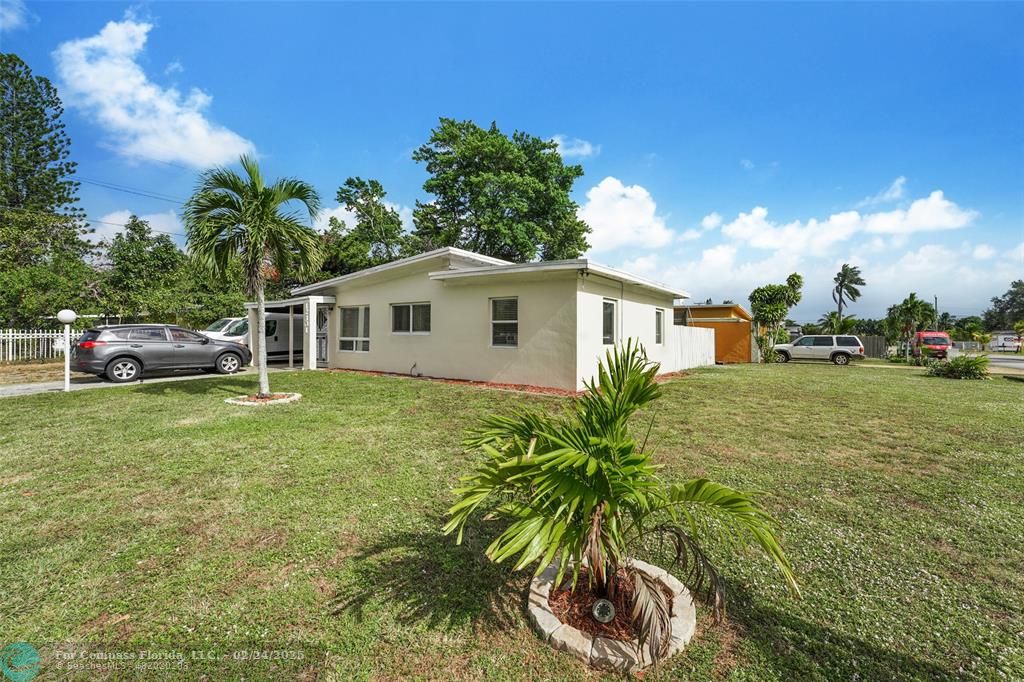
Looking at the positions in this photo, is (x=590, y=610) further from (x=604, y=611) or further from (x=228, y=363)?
(x=228, y=363)

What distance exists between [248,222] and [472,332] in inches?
221

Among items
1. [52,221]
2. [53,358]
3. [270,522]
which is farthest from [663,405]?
[52,221]

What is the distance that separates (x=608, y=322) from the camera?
1111 cm

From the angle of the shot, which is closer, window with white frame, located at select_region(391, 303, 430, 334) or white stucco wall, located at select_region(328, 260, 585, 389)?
white stucco wall, located at select_region(328, 260, 585, 389)

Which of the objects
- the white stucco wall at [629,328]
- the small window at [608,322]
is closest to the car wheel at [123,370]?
the white stucco wall at [629,328]

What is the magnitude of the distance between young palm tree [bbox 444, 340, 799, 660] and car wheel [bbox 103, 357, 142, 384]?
Answer: 13.8m

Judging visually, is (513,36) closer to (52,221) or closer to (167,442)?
(167,442)

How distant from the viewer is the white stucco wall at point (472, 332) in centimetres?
981

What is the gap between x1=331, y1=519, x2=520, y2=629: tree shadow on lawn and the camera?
2246 millimetres

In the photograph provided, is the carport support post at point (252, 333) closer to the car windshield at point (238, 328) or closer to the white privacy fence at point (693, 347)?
the car windshield at point (238, 328)

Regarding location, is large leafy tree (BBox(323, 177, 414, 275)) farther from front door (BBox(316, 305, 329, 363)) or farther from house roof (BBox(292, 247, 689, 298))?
house roof (BBox(292, 247, 689, 298))

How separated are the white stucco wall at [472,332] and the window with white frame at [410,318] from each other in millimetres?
187

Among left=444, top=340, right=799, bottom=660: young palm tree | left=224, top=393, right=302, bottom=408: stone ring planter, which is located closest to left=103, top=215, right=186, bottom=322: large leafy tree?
left=224, top=393, right=302, bottom=408: stone ring planter

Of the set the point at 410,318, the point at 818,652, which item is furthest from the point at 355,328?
the point at 818,652
